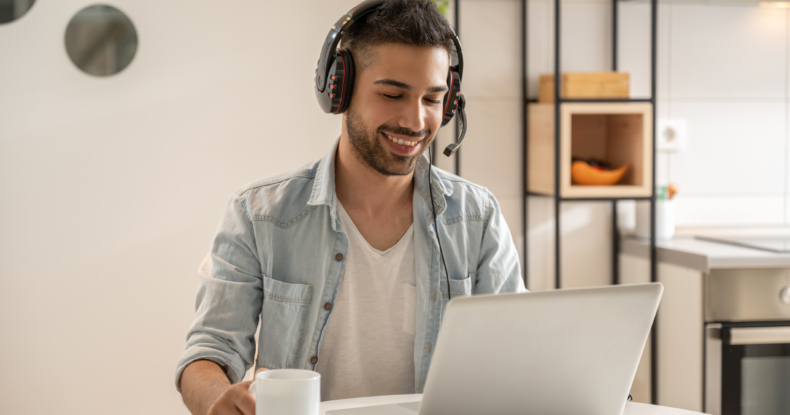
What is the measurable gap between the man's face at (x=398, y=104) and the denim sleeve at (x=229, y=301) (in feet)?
0.94

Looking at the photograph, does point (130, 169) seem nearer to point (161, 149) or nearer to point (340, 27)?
point (161, 149)

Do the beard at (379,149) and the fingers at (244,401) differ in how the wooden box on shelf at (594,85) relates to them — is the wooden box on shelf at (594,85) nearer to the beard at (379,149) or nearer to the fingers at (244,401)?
the beard at (379,149)

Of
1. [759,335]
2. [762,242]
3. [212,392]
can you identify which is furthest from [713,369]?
[212,392]

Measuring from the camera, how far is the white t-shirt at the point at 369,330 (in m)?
1.24

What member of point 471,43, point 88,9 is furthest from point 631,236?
point 88,9

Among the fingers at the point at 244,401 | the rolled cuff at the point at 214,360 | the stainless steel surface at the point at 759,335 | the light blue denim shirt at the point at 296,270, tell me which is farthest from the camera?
the stainless steel surface at the point at 759,335

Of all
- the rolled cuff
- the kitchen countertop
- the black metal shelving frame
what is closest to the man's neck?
the rolled cuff

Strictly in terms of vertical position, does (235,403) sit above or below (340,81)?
below

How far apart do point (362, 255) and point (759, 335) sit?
4.17 feet

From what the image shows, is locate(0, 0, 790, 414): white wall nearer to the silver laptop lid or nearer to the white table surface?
the white table surface

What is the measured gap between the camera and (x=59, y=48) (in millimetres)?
2119

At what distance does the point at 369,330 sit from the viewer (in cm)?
125

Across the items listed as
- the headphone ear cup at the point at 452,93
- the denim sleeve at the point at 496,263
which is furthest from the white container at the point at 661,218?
the headphone ear cup at the point at 452,93

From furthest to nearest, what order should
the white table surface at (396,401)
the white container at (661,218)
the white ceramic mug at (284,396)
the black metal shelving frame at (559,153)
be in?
the white container at (661,218)
the black metal shelving frame at (559,153)
the white table surface at (396,401)
the white ceramic mug at (284,396)
